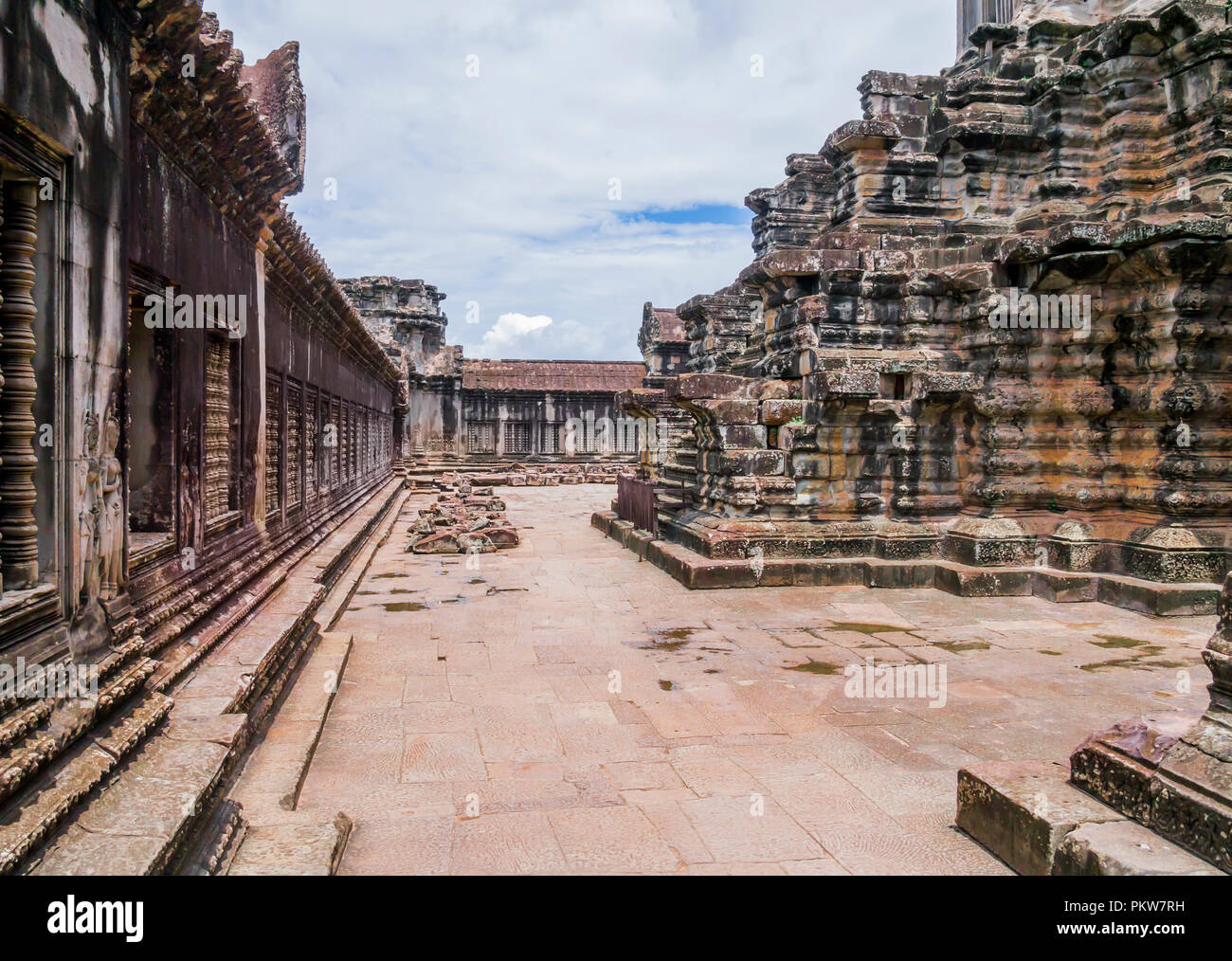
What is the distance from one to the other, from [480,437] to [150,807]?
27.5 m

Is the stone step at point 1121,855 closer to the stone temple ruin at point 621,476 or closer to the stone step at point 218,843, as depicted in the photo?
the stone temple ruin at point 621,476

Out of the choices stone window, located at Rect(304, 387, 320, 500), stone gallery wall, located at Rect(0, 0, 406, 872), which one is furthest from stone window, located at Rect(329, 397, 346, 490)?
stone gallery wall, located at Rect(0, 0, 406, 872)

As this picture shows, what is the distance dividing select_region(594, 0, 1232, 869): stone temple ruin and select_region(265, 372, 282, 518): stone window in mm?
3915

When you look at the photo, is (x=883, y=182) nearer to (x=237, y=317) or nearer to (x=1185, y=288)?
(x=1185, y=288)

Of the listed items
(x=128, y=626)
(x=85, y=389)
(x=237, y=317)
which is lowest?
(x=128, y=626)

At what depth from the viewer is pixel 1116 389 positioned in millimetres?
8516

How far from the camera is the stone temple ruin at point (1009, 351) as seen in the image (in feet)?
25.9

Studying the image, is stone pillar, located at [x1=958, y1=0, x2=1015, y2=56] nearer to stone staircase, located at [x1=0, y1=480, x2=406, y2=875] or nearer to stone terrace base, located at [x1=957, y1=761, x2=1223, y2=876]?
stone terrace base, located at [x1=957, y1=761, x2=1223, y2=876]

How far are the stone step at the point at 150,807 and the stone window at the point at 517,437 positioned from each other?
26778 millimetres

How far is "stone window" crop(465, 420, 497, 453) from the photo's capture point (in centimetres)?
2964
